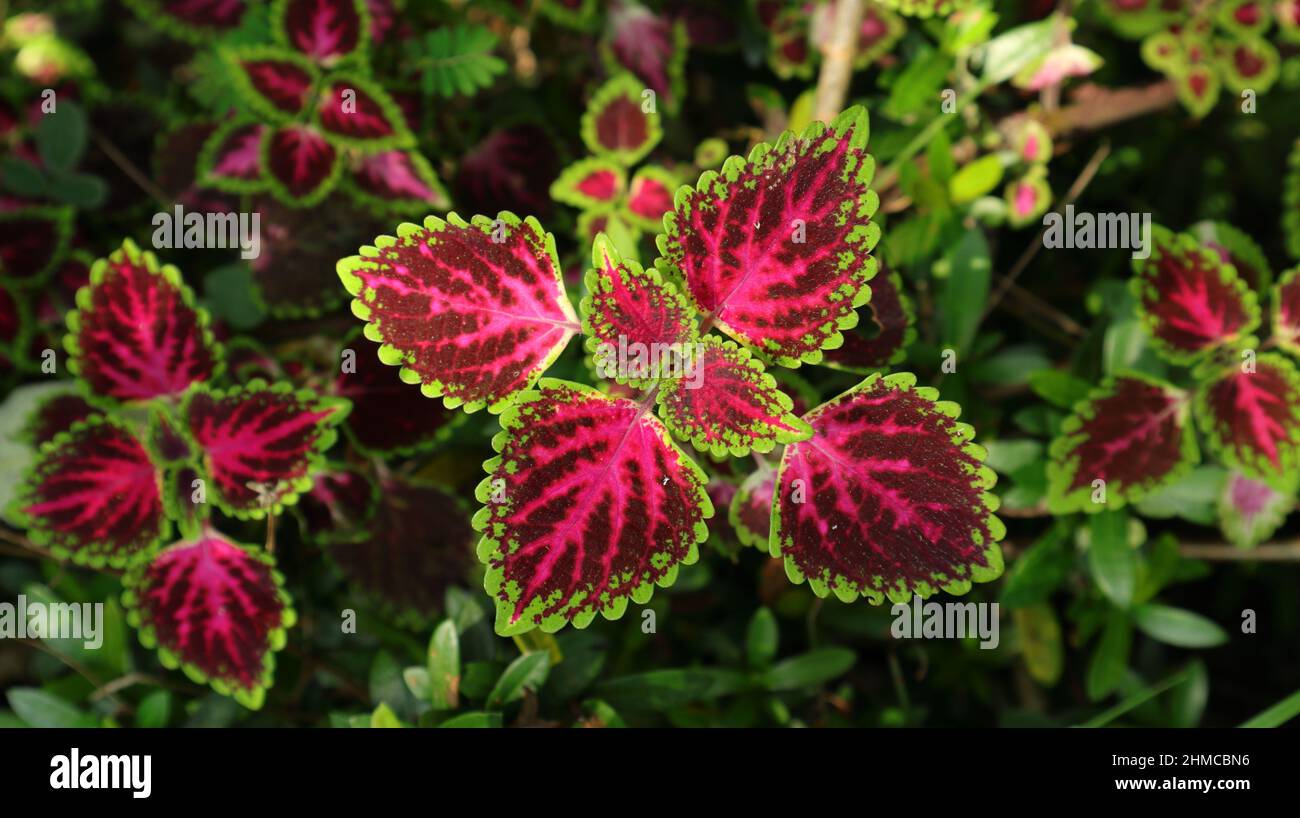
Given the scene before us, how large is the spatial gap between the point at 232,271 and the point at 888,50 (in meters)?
1.31

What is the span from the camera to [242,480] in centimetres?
139

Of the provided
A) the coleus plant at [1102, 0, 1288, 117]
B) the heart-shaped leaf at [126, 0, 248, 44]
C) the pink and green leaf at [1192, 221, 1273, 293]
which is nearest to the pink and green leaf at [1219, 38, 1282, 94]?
the coleus plant at [1102, 0, 1288, 117]

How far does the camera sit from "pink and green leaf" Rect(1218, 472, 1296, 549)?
1.67m

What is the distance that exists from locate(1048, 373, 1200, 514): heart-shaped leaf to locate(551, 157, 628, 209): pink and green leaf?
829 mm

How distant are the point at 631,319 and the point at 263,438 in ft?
1.84

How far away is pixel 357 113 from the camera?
1673 mm

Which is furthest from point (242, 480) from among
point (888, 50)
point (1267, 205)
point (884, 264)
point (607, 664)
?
point (1267, 205)

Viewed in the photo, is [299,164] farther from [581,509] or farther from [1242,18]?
[1242,18]

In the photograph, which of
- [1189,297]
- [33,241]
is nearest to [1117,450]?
[1189,297]

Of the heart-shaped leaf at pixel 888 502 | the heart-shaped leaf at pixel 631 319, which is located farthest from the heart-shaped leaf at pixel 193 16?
the heart-shaped leaf at pixel 888 502

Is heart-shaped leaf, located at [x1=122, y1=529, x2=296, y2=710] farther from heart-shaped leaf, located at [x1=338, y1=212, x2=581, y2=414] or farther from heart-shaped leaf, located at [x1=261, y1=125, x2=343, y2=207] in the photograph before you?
heart-shaped leaf, located at [x1=261, y1=125, x2=343, y2=207]

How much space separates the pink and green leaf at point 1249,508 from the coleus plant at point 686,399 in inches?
32.0

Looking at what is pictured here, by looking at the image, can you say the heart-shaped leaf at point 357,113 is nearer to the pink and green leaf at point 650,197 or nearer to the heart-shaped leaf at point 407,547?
the pink and green leaf at point 650,197
